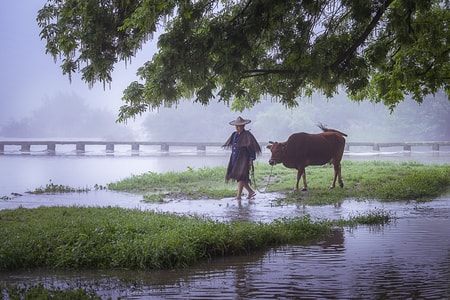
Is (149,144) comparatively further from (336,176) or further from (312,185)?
(336,176)

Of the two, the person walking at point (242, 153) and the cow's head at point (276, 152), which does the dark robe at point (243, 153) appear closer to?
the person walking at point (242, 153)

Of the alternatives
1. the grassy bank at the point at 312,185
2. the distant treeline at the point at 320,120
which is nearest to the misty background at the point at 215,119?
the distant treeline at the point at 320,120

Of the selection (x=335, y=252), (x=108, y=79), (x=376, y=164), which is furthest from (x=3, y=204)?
(x=376, y=164)

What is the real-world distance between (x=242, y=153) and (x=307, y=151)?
3.03 m

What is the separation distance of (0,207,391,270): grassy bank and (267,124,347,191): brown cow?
8.22 meters

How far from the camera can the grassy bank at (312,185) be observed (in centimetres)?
1942

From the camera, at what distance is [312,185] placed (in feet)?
75.3

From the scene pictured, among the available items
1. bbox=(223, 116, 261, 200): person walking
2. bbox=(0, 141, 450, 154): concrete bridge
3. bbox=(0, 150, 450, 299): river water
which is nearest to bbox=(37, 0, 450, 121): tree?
bbox=(0, 150, 450, 299): river water

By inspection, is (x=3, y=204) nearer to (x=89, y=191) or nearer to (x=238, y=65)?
(x=89, y=191)

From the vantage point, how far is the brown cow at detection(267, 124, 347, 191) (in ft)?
69.7

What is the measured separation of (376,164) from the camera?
105 feet

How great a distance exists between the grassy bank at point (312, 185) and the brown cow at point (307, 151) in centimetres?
86

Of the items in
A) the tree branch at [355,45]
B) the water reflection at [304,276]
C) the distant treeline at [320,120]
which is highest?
the distant treeline at [320,120]

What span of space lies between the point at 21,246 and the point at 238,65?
5.34m
